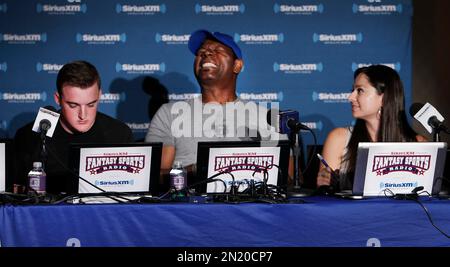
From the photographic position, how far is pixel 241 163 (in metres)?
3.12

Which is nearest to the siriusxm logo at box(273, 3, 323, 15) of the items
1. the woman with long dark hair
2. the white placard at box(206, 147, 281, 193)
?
the woman with long dark hair

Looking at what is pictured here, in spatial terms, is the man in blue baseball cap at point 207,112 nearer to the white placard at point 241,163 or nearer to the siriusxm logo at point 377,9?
the siriusxm logo at point 377,9

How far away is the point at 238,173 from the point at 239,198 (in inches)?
8.3

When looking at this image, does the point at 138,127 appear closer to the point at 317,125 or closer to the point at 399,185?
the point at 317,125

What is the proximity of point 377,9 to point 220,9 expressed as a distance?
3.82 feet

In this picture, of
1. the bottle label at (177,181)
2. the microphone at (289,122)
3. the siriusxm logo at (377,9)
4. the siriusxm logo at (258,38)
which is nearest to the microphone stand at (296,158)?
the microphone at (289,122)

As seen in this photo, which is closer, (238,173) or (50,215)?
(50,215)

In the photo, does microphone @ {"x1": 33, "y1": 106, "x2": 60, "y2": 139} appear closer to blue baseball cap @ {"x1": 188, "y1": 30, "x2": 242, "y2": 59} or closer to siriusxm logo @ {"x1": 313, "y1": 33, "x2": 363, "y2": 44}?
blue baseball cap @ {"x1": 188, "y1": 30, "x2": 242, "y2": 59}

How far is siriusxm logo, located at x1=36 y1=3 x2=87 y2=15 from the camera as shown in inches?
201

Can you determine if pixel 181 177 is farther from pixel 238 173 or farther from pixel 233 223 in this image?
pixel 233 223

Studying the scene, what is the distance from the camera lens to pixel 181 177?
3.17m
